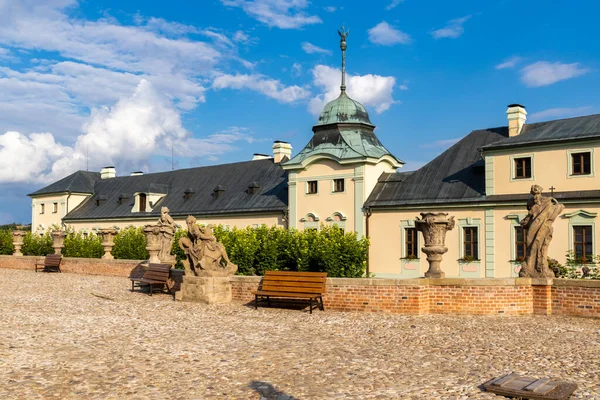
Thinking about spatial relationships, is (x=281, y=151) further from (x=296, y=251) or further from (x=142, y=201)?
(x=296, y=251)

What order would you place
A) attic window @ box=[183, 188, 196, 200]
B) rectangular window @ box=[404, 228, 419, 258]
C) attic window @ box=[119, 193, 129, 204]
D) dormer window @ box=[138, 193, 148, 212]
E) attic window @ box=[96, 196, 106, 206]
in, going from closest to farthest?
rectangular window @ box=[404, 228, 419, 258] < attic window @ box=[183, 188, 196, 200] < dormer window @ box=[138, 193, 148, 212] < attic window @ box=[119, 193, 129, 204] < attic window @ box=[96, 196, 106, 206]

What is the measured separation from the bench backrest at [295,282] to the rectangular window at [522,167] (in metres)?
14.1

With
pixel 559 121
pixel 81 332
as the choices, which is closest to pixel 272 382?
pixel 81 332

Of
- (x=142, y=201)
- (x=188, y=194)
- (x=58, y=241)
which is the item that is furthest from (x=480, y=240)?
(x=142, y=201)

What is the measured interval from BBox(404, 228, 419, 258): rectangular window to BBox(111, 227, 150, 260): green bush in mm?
11618

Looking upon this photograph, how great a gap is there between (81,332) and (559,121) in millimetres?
21741

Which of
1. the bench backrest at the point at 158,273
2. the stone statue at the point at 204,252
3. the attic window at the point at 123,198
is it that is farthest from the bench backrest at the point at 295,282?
the attic window at the point at 123,198

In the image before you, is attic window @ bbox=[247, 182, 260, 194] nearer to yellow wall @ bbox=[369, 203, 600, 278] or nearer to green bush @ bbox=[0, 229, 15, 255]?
yellow wall @ bbox=[369, 203, 600, 278]

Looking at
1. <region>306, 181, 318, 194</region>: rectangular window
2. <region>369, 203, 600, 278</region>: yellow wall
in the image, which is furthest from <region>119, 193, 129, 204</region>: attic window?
<region>369, 203, 600, 278</region>: yellow wall

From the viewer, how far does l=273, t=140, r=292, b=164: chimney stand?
3762cm

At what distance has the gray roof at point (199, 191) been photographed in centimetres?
3459

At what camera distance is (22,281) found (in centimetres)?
2138

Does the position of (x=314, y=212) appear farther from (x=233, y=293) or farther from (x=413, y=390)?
(x=413, y=390)

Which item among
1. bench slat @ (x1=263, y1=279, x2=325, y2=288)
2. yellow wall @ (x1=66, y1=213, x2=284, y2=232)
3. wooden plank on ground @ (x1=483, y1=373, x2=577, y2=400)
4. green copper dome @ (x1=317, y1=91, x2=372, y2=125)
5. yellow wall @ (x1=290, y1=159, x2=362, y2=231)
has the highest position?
green copper dome @ (x1=317, y1=91, x2=372, y2=125)
